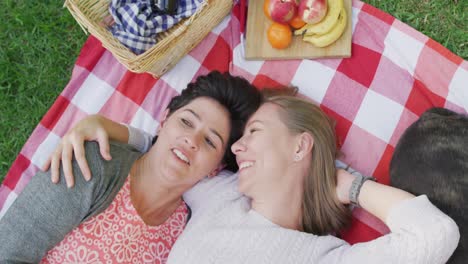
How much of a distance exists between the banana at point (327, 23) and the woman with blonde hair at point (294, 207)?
56cm

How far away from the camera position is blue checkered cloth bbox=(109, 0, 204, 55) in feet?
10.0

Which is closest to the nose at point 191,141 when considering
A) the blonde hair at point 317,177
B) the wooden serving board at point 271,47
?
the blonde hair at point 317,177

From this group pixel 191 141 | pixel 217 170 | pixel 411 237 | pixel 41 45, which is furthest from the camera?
pixel 41 45

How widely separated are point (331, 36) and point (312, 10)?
0.65ft

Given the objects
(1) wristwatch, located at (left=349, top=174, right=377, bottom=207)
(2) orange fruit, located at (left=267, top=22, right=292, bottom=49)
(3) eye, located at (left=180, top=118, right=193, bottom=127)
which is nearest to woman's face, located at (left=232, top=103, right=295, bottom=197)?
(3) eye, located at (left=180, top=118, right=193, bottom=127)

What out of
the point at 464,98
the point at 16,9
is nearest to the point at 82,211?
the point at 16,9

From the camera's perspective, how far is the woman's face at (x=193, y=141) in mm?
2500

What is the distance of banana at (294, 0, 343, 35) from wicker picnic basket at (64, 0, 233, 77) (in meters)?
0.50

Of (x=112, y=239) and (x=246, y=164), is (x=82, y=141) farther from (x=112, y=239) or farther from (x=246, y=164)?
(x=246, y=164)

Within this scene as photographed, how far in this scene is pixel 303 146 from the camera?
260cm

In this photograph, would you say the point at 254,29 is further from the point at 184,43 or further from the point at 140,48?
the point at 140,48

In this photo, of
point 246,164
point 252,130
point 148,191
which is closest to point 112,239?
point 148,191

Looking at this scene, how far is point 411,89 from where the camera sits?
3061mm

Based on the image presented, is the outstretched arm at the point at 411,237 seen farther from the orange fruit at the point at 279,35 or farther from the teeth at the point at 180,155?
the orange fruit at the point at 279,35
